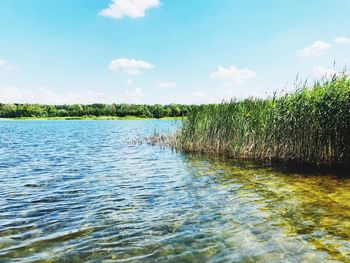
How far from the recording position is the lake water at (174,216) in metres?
5.72

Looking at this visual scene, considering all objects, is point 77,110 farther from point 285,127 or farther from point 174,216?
point 174,216

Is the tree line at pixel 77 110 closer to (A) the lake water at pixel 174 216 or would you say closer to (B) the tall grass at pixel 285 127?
(B) the tall grass at pixel 285 127

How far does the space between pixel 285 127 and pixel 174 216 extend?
9028 mm

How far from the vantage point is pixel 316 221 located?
23.8ft

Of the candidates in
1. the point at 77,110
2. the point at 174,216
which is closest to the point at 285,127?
the point at 174,216

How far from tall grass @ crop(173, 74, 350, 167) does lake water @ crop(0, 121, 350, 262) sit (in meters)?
2.22

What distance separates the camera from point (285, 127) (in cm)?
1509

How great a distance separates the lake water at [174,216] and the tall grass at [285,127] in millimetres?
2221

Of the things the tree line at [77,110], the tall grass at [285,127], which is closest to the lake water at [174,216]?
the tall grass at [285,127]

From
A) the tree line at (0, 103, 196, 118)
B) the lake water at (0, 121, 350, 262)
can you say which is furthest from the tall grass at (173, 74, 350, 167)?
the tree line at (0, 103, 196, 118)

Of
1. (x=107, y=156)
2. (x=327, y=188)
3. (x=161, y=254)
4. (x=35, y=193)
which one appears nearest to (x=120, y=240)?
(x=161, y=254)

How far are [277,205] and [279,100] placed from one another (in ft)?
26.7

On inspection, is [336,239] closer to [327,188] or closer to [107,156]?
[327,188]

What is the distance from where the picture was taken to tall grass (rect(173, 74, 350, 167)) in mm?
13406
